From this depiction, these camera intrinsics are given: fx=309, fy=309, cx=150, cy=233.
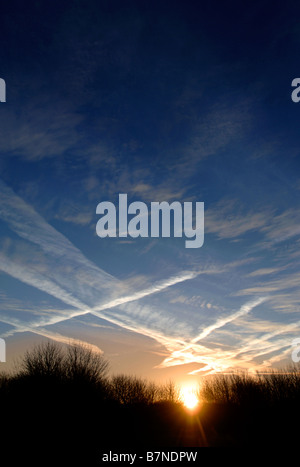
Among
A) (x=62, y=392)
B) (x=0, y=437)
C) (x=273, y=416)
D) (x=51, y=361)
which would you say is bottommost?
(x=273, y=416)

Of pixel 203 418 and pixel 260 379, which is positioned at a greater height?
pixel 260 379

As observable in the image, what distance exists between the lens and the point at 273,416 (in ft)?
162

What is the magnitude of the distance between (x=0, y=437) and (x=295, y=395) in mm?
45031

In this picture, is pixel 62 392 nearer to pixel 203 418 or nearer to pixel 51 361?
pixel 51 361

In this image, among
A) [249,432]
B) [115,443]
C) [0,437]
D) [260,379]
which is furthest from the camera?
[260,379]

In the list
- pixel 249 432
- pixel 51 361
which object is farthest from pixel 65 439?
pixel 249 432

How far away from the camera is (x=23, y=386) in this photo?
132 ft

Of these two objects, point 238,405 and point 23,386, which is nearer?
point 23,386

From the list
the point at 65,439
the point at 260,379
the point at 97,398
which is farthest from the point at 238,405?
the point at 65,439

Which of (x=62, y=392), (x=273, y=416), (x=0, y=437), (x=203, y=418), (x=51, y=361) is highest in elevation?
(x=51, y=361)
